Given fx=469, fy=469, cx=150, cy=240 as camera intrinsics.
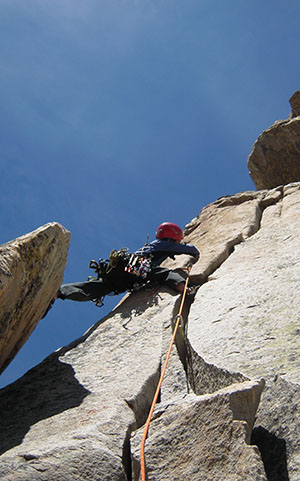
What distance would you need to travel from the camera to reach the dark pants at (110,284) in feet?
24.9

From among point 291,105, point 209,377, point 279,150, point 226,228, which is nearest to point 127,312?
point 209,377

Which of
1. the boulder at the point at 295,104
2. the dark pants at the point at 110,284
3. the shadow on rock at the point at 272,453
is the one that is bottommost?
the shadow on rock at the point at 272,453

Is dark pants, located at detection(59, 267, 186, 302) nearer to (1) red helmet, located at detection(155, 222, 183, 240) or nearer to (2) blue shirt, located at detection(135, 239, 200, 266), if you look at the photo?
(2) blue shirt, located at detection(135, 239, 200, 266)

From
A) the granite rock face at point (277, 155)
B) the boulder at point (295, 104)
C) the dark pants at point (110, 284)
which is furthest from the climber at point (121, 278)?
the boulder at point (295, 104)

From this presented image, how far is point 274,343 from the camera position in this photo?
4.27 m

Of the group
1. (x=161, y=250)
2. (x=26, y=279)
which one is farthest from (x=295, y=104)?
(x=26, y=279)

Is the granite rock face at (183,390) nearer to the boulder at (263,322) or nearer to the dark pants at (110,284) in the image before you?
the boulder at (263,322)

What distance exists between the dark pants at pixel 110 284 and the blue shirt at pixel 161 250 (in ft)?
2.59

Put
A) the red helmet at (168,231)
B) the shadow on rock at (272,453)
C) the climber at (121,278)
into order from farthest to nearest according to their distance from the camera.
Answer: the red helmet at (168,231), the climber at (121,278), the shadow on rock at (272,453)

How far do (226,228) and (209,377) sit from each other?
19.9 ft

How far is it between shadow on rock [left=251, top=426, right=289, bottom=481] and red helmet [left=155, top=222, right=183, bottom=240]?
237 inches

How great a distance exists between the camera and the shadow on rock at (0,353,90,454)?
13.6ft

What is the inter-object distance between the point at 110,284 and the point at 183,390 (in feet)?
12.5

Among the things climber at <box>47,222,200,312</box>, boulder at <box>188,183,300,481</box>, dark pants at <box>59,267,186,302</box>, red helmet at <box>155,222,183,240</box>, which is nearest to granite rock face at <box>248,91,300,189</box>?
boulder at <box>188,183,300,481</box>
